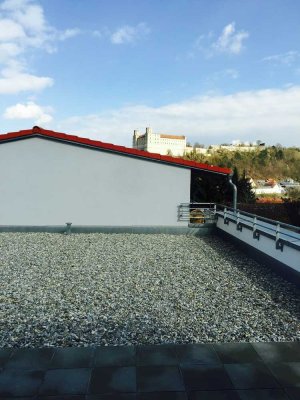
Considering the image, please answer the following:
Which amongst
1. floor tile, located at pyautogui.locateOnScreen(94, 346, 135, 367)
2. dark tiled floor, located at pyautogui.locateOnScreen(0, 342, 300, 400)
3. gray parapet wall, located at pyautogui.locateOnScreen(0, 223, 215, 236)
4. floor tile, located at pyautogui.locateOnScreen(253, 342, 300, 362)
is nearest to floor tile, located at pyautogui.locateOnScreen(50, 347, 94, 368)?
dark tiled floor, located at pyautogui.locateOnScreen(0, 342, 300, 400)

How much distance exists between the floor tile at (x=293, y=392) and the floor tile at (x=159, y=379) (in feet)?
4.06

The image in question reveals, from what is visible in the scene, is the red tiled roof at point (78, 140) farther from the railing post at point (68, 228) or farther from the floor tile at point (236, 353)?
the floor tile at point (236, 353)

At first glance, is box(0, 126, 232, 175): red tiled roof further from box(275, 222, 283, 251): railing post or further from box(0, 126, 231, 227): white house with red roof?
box(275, 222, 283, 251): railing post

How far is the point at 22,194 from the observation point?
14.4 metres

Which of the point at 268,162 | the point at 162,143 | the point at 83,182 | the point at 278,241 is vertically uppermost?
the point at 162,143

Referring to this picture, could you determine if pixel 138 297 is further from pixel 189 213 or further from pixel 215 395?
pixel 189 213

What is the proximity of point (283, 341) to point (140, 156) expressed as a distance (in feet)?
34.9

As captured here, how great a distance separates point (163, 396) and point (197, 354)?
105 cm

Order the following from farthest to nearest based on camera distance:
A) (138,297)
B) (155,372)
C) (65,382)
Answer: (138,297) → (155,372) → (65,382)

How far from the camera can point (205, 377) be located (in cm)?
405

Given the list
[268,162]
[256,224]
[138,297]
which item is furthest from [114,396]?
[268,162]

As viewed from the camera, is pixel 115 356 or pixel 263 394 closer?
pixel 263 394

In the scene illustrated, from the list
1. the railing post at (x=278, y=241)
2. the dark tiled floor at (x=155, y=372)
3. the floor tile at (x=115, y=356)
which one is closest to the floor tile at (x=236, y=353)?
the dark tiled floor at (x=155, y=372)

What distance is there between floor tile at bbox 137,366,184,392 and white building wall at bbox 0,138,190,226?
1063 centimetres
